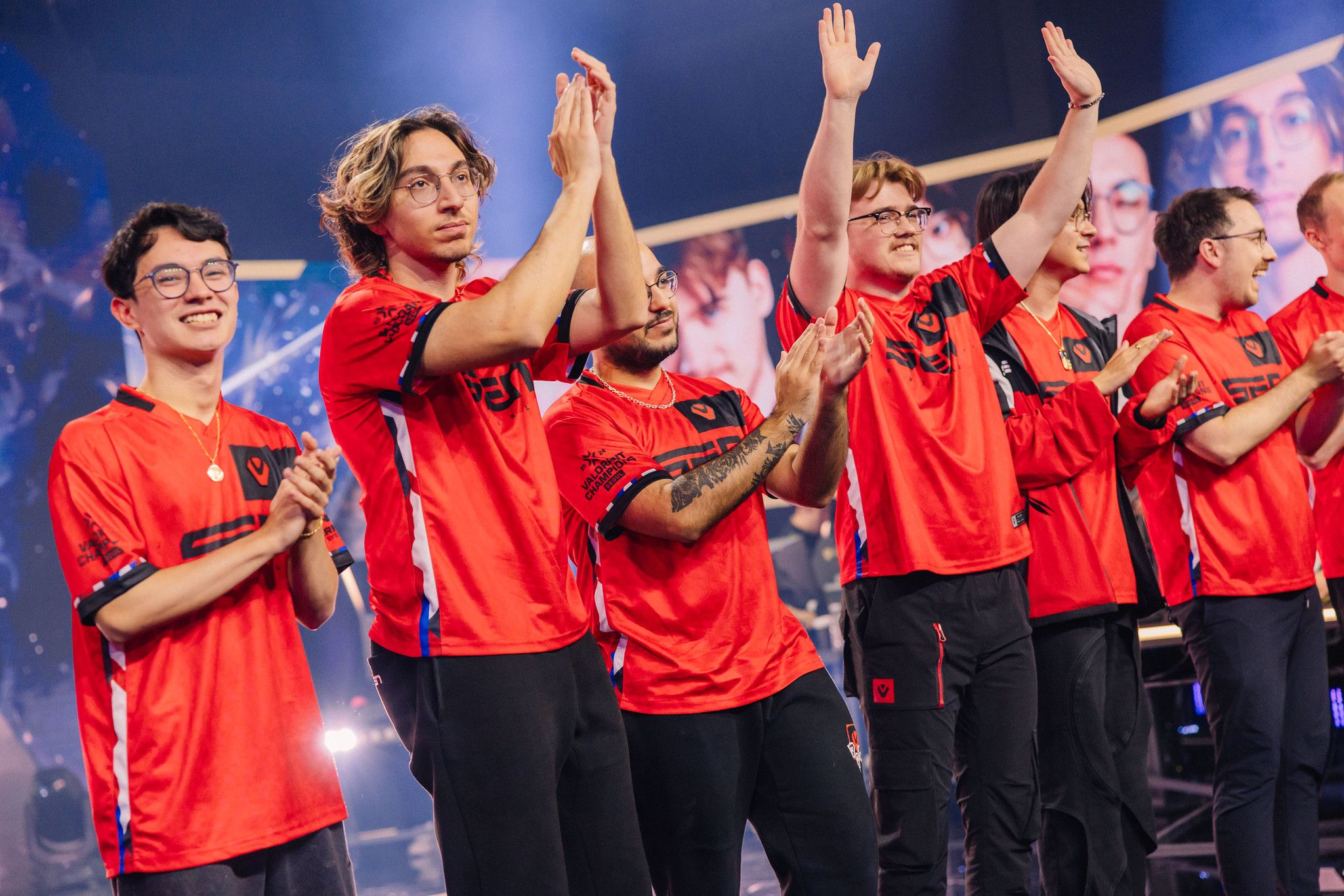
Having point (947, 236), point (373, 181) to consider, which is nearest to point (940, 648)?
point (373, 181)

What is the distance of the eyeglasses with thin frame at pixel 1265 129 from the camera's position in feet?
Result: 16.9

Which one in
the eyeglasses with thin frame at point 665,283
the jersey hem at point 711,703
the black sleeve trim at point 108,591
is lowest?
the jersey hem at point 711,703

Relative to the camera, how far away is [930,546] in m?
2.93

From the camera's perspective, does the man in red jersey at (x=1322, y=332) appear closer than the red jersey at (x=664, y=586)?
No

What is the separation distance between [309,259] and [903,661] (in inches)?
168

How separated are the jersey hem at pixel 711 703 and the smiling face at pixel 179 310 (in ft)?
3.92

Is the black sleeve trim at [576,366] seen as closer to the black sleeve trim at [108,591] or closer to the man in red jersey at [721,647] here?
the man in red jersey at [721,647]

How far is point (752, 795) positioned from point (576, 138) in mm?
1513

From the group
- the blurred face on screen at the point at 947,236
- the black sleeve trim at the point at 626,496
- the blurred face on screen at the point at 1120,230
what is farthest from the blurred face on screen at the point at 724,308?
the black sleeve trim at the point at 626,496

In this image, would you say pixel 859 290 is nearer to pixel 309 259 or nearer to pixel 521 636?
pixel 521 636

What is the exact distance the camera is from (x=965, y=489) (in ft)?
9.80

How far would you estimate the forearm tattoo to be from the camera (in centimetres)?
256

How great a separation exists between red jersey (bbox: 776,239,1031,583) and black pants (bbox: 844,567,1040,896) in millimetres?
83

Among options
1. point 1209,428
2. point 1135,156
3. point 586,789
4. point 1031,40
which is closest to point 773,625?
point 586,789
